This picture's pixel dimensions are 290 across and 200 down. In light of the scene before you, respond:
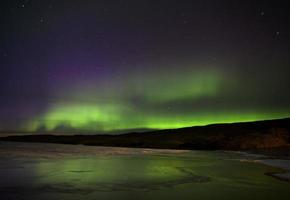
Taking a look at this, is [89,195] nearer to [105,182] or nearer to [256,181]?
[105,182]

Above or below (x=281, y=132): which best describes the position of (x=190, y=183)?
below

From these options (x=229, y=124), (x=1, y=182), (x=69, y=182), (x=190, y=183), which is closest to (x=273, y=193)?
(x=190, y=183)

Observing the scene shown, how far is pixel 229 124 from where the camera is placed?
89.2 m

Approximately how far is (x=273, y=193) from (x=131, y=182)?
3.79 metres

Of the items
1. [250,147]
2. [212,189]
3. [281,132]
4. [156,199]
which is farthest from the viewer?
[281,132]

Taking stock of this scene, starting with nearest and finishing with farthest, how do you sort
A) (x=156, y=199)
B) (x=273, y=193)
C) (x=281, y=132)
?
1. (x=156, y=199)
2. (x=273, y=193)
3. (x=281, y=132)

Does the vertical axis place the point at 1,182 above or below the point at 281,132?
below

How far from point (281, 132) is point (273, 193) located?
A: 58.9 m

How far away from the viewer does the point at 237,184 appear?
1063cm

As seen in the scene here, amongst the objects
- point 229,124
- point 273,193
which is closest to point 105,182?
point 273,193

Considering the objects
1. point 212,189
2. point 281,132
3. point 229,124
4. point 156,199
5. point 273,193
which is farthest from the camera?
point 229,124

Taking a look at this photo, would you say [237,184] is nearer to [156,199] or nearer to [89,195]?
[156,199]

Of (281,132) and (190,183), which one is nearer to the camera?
(190,183)

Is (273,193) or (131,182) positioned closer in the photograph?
(273,193)
